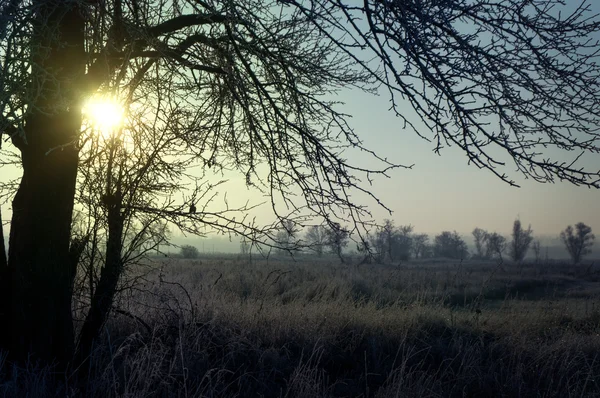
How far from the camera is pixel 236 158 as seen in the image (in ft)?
16.6

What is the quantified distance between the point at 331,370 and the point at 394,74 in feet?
10.1

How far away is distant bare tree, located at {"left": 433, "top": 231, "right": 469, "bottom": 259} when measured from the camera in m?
102

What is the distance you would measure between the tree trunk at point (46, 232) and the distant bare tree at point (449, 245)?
101 m

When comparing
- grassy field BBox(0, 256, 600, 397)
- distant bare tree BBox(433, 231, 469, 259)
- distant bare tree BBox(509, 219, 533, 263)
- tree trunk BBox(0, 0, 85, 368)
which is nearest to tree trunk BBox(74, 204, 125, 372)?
grassy field BBox(0, 256, 600, 397)

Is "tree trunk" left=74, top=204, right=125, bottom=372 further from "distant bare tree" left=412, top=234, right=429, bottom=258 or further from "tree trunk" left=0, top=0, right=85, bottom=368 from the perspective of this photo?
"distant bare tree" left=412, top=234, right=429, bottom=258

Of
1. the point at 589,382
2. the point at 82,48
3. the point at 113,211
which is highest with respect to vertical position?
the point at 82,48

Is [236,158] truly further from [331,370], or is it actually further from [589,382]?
[589,382]

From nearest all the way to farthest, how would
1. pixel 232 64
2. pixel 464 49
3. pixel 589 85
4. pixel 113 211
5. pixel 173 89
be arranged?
pixel 464 49 → pixel 589 85 → pixel 232 64 → pixel 113 211 → pixel 173 89

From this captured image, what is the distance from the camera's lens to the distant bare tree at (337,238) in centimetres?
393

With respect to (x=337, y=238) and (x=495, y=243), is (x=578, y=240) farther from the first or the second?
(x=337, y=238)

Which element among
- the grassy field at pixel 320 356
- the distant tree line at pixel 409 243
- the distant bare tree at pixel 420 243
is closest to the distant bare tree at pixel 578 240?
the distant tree line at pixel 409 243

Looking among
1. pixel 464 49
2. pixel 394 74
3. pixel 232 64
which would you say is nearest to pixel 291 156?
pixel 232 64

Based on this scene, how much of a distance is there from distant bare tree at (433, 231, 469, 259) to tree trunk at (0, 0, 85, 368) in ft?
330

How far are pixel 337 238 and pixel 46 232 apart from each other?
2370 millimetres
